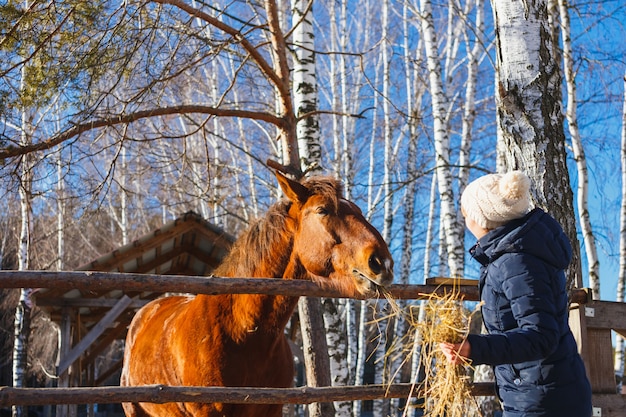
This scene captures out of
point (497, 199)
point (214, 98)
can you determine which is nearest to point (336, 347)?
point (497, 199)

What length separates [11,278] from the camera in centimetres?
333

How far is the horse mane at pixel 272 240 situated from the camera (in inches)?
179

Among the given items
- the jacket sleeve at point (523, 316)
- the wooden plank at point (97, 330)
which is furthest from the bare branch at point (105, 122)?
the jacket sleeve at point (523, 316)

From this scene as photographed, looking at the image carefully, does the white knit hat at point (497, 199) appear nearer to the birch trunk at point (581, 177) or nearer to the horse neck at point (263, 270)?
the horse neck at point (263, 270)

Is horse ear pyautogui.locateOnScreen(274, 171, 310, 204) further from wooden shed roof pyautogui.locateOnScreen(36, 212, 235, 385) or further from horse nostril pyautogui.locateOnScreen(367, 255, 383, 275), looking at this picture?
wooden shed roof pyautogui.locateOnScreen(36, 212, 235, 385)

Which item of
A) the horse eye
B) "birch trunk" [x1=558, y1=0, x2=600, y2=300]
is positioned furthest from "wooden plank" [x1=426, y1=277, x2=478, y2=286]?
"birch trunk" [x1=558, y1=0, x2=600, y2=300]

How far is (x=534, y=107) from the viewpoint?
4699mm

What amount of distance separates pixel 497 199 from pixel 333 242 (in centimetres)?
155

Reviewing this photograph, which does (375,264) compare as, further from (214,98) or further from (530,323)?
(214,98)

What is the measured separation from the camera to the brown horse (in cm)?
409

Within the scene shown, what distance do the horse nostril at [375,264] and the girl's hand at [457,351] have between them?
3.92 feet

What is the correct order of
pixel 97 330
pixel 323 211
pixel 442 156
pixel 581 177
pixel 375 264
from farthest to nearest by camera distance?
1. pixel 581 177
2. pixel 442 156
3. pixel 97 330
4. pixel 323 211
5. pixel 375 264

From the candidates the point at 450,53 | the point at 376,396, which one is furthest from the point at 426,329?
the point at 450,53

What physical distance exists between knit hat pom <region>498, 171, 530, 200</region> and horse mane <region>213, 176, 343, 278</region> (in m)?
1.73
